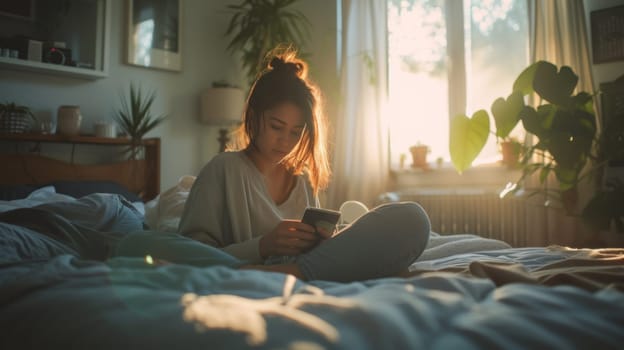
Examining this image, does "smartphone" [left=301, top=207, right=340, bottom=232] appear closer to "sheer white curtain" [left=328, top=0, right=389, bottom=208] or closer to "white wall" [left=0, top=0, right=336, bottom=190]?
"sheer white curtain" [left=328, top=0, right=389, bottom=208]

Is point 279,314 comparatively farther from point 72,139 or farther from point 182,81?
point 182,81

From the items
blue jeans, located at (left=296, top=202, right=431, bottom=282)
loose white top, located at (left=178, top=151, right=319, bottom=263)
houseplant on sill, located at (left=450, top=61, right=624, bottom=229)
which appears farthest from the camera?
houseplant on sill, located at (left=450, top=61, right=624, bottom=229)

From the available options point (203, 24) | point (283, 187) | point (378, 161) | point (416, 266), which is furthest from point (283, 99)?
point (203, 24)

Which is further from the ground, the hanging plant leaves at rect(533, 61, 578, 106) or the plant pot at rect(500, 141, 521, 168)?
the hanging plant leaves at rect(533, 61, 578, 106)

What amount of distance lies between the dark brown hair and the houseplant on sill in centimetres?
99

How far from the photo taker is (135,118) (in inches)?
108

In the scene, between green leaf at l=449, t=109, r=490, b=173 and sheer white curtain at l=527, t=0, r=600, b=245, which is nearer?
green leaf at l=449, t=109, r=490, b=173

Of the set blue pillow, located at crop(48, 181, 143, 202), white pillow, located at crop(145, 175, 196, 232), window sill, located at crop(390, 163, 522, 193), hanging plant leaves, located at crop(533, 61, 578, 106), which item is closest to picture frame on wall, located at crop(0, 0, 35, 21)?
blue pillow, located at crop(48, 181, 143, 202)

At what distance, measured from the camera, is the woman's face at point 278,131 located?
52.4 inches

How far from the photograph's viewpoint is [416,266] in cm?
100

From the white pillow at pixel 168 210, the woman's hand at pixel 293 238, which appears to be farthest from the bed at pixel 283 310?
the white pillow at pixel 168 210

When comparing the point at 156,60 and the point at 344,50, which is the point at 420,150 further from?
the point at 156,60

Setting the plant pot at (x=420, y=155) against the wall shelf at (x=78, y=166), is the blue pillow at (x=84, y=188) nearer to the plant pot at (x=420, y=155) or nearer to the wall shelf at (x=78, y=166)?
the wall shelf at (x=78, y=166)

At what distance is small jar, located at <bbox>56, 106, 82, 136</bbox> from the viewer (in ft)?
8.12
